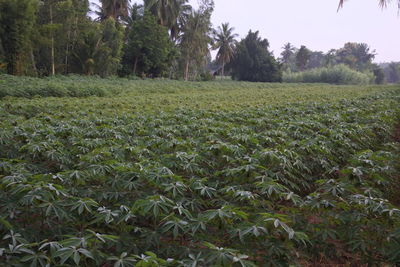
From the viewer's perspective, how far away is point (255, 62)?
37688mm

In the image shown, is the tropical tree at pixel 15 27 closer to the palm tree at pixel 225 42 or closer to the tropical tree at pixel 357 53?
the palm tree at pixel 225 42

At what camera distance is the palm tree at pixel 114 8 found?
24.0 m

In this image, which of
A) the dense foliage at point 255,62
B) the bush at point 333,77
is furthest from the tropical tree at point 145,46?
the bush at point 333,77

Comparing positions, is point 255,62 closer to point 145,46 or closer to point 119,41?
point 145,46

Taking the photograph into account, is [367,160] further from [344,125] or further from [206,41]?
[206,41]

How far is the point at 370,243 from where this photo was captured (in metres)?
→ 1.98

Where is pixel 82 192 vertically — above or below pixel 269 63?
below

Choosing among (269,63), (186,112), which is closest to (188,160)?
(186,112)

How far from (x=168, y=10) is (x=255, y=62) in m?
14.5

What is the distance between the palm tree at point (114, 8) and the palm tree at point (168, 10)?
1.86 meters

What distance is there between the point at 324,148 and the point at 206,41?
2821 cm

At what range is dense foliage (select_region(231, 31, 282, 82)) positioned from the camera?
3759 centimetres

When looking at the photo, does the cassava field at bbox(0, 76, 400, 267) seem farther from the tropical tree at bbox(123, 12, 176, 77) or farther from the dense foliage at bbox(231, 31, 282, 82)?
the dense foliage at bbox(231, 31, 282, 82)

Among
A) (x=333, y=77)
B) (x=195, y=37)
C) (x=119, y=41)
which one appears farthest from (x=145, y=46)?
(x=333, y=77)
